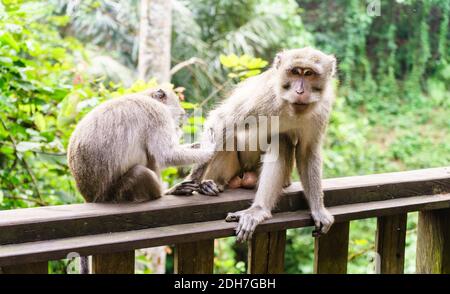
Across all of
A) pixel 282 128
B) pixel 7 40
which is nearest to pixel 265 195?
pixel 282 128

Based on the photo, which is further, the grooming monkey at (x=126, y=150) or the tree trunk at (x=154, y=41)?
the tree trunk at (x=154, y=41)

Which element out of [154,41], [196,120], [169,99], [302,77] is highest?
[154,41]

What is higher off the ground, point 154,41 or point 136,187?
point 154,41

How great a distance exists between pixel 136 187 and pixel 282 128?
0.73 metres

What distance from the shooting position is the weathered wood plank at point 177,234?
4.77 ft

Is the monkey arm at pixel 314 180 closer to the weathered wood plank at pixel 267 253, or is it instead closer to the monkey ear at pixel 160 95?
the weathered wood plank at pixel 267 253

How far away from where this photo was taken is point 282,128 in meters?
2.50

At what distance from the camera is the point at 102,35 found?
9.60m

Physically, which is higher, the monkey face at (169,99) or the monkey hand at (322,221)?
the monkey face at (169,99)

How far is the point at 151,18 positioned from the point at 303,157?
8.83 ft

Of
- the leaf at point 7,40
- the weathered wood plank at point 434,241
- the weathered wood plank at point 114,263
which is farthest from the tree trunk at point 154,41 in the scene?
the weathered wood plank at point 114,263

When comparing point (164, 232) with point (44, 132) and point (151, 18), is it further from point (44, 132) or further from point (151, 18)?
point (151, 18)

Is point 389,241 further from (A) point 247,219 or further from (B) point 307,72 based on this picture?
(B) point 307,72
